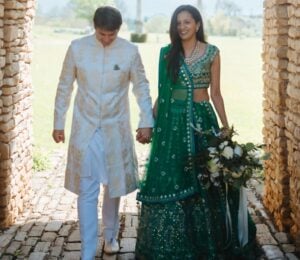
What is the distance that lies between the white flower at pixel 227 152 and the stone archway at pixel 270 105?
67cm

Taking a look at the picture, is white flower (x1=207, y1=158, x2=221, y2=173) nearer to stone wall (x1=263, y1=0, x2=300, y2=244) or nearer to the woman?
the woman

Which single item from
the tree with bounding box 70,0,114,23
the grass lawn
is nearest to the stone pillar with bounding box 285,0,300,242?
the grass lawn

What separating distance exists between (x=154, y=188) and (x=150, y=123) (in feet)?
1.62

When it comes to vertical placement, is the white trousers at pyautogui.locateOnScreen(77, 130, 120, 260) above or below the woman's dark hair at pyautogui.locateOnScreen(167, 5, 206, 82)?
below

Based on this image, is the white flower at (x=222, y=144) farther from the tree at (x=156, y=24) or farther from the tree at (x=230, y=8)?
the tree at (x=230, y=8)

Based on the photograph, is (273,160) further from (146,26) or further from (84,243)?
(146,26)

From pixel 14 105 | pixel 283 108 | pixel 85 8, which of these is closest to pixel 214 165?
pixel 283 108

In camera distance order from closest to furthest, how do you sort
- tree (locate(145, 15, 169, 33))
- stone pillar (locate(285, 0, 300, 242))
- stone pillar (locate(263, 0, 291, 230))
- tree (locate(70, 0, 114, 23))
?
stone pillar (locate(285, 0, 300, 242)), stone pillar (locate(263, 0, 291, 230)), tree (locate(145, 15, 169, 33)), tree (locate(70, 0, 114, 23))

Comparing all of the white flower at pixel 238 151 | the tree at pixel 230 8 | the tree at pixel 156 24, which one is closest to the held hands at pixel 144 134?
the white flower at pixel 238 151

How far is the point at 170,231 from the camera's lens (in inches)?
194

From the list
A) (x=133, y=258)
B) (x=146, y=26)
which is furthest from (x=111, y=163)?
(x=146, y=26)

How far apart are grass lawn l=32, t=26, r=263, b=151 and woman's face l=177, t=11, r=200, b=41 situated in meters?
5.24

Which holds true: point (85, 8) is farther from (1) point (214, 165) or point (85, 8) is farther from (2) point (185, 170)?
(1) point (214, 165)

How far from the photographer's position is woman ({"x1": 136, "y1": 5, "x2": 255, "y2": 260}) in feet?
16.0
